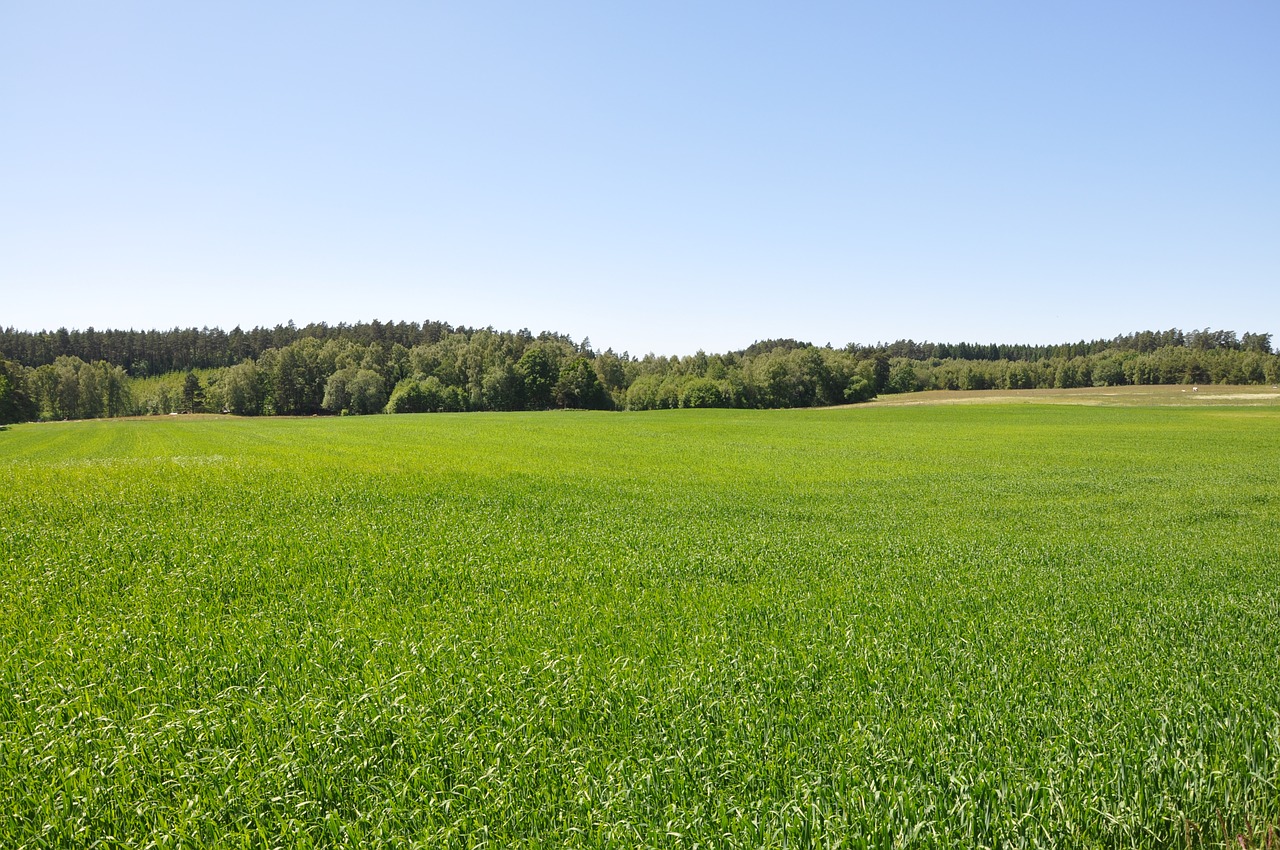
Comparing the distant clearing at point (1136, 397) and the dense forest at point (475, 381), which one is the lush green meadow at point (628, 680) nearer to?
the distant clearing at point (1136, 397)

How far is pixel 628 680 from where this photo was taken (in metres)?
6.71

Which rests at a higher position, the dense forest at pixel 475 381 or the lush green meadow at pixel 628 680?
the dense forest at pixel 475 381

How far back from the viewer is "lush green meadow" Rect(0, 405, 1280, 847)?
183 inches

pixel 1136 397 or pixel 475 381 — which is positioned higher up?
pixel 475 381

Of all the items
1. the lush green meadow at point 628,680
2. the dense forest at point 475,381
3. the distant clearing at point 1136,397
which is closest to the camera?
the lush green meadow at point 628,680

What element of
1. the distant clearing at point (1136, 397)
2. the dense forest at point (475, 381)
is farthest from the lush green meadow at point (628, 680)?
the dense forest at point (475, 381)

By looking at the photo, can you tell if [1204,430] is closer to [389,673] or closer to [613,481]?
[613,481]

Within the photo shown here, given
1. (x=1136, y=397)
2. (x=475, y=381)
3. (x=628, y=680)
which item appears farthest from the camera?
(x=475, y=381)

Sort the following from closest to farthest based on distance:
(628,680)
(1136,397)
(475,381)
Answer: (628,680) → (1136,397) → (475,381)

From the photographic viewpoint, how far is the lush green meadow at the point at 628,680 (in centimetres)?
464

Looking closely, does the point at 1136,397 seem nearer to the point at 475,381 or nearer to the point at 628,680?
the point at 475,381

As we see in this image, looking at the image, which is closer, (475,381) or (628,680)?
(628,680)

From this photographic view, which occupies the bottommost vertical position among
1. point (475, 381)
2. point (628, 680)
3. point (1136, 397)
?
point (628, 680)

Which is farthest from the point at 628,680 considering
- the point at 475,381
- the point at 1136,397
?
the point at 475,381
